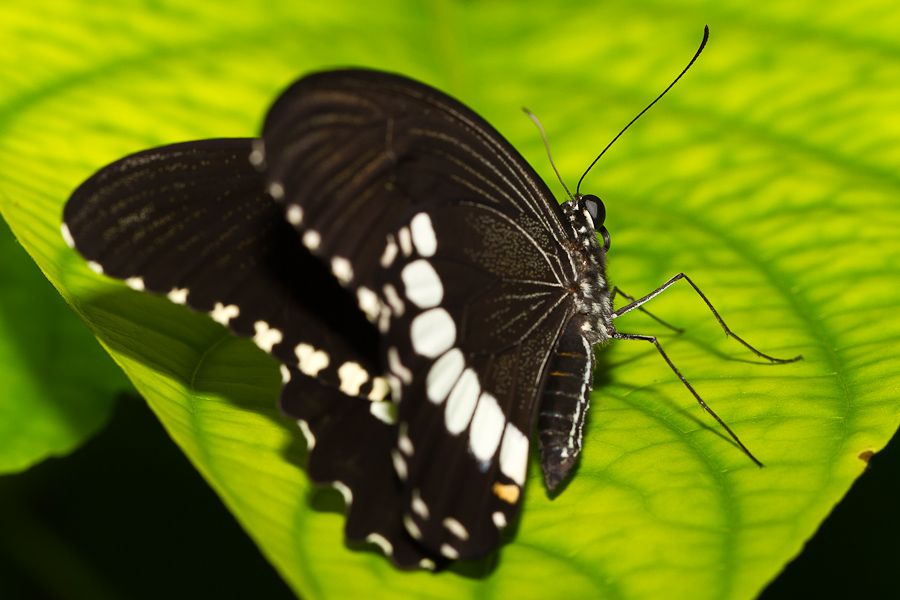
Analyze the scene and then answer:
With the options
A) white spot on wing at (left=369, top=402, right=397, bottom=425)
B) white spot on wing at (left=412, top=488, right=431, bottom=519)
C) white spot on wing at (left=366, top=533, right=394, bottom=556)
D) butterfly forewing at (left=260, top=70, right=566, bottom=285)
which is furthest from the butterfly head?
white spot on wing at (left=366, top=533, right=394, bottom=556)

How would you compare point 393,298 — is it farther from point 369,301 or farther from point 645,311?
point 645,311

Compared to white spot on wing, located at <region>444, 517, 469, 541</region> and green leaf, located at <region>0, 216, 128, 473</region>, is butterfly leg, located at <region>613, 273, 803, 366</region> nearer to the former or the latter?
white spot on wing, located at <region>444, 517, 469, 541</region>

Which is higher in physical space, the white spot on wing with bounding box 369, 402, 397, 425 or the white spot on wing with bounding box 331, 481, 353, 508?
the white spot on wing with bounding box 331, 481, 353, 508

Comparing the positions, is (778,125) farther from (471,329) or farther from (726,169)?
(471,329)

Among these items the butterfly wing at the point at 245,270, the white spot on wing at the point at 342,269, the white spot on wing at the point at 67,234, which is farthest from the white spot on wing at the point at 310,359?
the white spot on wing at the point at 67,234

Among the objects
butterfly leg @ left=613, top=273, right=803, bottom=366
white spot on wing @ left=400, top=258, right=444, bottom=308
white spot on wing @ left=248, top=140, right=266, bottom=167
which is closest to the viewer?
white spot on wing @ left=248, top=140, right=266, bottom=167

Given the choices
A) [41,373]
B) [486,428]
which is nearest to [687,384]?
[486,428]

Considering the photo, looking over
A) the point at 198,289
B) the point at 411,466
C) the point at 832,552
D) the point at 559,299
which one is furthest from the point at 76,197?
the point at 832,552

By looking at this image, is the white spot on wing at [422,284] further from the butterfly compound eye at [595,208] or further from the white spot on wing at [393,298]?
the butterfly compound eye at [595,208]
